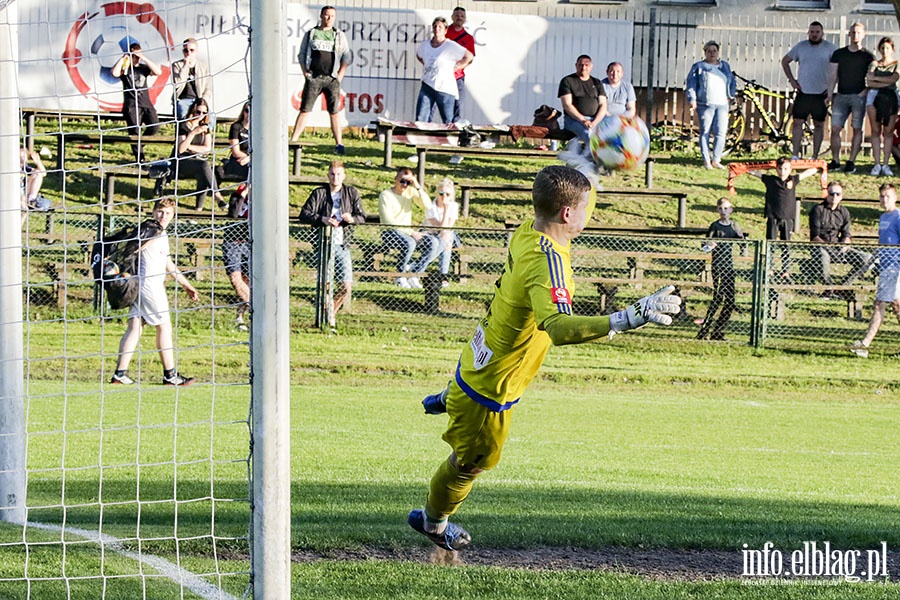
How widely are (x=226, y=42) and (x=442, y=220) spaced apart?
25.8ft

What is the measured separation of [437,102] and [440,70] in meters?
0.64

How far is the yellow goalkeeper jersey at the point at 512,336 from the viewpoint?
238 inches

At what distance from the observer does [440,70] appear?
76.9 feet

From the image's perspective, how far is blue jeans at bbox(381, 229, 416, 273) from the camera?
698 inches

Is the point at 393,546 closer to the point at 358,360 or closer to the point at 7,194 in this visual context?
the point at 7,194

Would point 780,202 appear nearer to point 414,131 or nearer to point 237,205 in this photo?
point 414,131

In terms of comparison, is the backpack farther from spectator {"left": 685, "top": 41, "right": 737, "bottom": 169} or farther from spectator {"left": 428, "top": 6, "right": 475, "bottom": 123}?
spectator {"left": 685, "top": 41, "right": 737, "bottom": 169}

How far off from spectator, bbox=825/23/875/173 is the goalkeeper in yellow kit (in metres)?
18.8

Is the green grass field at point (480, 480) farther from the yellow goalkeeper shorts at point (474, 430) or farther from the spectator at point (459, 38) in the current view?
the spectator at point (459, 38)

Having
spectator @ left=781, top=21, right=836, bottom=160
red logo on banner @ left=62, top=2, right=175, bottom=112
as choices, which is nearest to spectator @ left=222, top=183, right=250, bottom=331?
red logo on banner @ left=62, top=2, right=175, bottom=112

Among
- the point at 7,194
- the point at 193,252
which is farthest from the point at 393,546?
the point at 193,252

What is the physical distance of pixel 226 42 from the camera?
956 inches

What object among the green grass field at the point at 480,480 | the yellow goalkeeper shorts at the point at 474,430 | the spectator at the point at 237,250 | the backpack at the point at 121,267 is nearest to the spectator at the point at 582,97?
the green grass field at the point at 480,480

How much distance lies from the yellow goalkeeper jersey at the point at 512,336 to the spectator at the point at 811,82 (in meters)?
19.0
